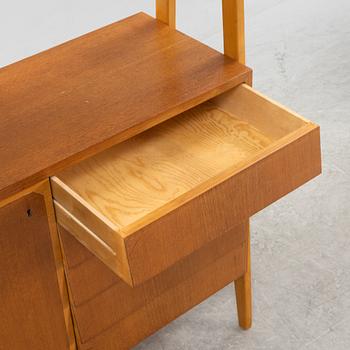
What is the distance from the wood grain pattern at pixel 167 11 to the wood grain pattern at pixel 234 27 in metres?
0.16

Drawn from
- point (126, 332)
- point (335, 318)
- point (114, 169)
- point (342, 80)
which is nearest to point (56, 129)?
point (114, 169)

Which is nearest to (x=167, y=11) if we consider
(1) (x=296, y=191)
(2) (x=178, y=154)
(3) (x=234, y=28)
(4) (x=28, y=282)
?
(3) (x=234, y=28)

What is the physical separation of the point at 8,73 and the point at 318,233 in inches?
38.1

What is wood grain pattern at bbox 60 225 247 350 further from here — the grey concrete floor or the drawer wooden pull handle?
the grey concrete floor

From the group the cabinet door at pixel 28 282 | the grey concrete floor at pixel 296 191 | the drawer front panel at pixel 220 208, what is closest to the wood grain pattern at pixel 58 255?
the cabinet door at pixel 28 282

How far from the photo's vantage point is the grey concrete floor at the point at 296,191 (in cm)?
238

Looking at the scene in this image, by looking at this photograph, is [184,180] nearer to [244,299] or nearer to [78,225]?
[78,225]

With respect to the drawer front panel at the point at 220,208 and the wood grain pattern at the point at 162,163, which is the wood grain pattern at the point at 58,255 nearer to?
the wood grain pattern at the point at 162,163

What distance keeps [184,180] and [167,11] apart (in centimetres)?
39

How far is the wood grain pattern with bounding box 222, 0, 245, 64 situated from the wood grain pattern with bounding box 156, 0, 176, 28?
16 centimetres

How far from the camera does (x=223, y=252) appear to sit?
2168 mm

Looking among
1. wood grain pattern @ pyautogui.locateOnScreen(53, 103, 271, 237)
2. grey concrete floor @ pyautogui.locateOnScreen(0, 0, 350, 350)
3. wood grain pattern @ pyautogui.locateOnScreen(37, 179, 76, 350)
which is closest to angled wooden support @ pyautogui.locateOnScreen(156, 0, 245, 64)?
wood grain pattern @ pyautogui.locateOnScreen(53, 103, 271, 237)

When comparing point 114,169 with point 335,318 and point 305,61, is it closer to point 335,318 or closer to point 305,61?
point 335,318

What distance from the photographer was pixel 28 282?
6.17 feet
